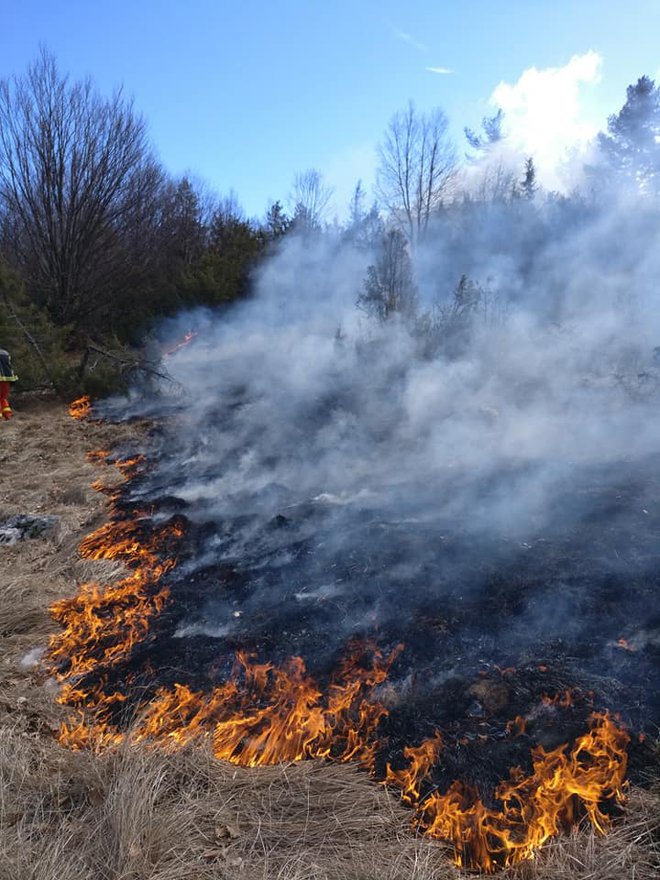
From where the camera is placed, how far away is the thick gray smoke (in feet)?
13.3

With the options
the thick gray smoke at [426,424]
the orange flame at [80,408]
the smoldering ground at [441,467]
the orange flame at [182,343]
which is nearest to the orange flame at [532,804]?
the smoldering ground at [441,467]

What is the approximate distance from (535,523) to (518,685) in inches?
78.1

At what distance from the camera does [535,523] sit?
4.59m

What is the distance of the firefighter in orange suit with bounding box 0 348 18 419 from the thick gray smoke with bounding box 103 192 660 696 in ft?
5.73

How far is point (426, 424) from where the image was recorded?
278 inches

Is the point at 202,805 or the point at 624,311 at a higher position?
the point at 624,311

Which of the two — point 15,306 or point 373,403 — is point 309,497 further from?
point 15,306

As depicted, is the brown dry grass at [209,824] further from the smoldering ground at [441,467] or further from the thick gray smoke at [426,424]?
the thick gray smoke at [426,424]

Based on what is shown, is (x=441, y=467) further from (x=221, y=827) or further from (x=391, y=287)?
(x=391, y=287)

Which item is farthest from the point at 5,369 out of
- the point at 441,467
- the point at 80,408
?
the point at 441,467

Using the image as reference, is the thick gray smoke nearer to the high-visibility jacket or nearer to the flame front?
the flame front

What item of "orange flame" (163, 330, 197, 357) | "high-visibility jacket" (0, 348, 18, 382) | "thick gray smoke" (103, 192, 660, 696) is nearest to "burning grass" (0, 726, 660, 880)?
"thick gray smoke" (103, 192, 660, 696)

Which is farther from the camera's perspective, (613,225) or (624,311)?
(613,225)

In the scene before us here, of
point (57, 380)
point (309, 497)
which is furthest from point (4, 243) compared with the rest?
point (309, 497)
